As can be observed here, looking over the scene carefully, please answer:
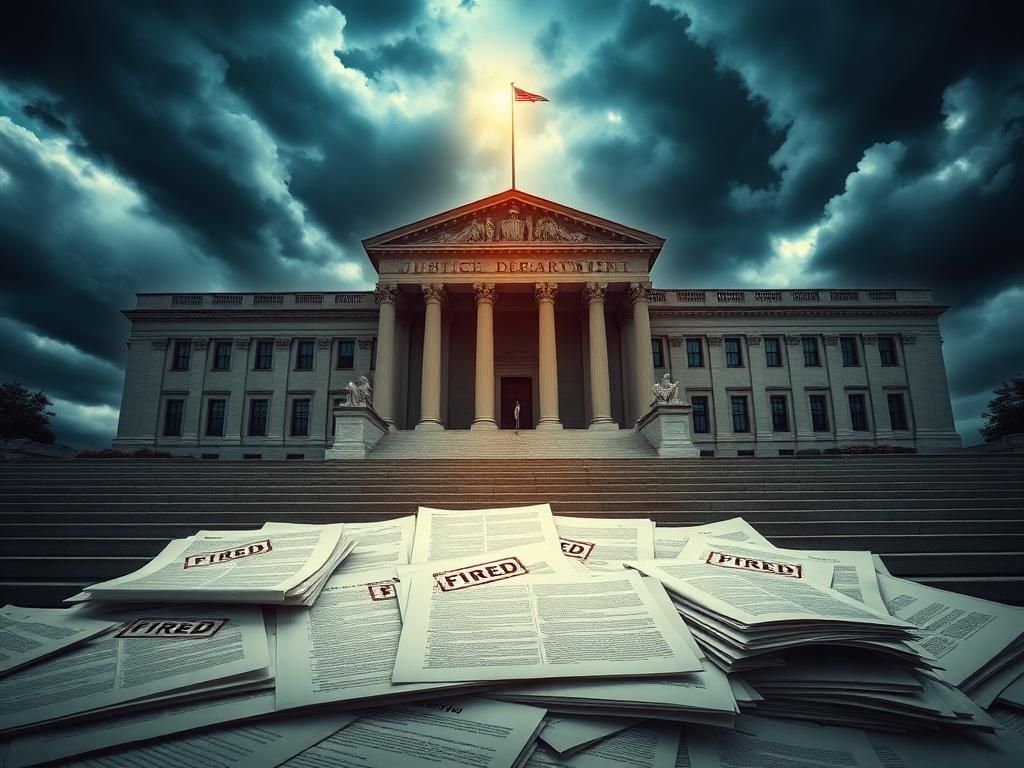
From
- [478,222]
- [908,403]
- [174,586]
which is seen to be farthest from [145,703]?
[908,403]

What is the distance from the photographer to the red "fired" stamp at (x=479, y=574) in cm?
297

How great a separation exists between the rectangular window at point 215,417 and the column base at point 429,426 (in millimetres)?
14354

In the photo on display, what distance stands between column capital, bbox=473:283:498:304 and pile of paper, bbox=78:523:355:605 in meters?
20.3

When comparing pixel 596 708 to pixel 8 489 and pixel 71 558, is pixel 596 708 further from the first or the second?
pixel 8 489

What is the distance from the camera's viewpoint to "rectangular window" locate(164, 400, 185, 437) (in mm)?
29000

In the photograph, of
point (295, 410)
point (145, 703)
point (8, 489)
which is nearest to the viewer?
point (145, 703)

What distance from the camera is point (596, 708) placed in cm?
209

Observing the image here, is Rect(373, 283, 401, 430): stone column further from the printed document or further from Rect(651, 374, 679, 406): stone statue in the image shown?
the printed document

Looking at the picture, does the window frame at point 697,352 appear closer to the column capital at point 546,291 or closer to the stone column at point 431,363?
the column capital at point 546,291

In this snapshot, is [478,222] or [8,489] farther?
[478,222]

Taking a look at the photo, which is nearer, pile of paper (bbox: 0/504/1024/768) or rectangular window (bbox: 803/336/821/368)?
pile of paper (bbox: 0/504/1024/768)

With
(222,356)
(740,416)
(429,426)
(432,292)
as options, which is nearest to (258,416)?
(222,356)

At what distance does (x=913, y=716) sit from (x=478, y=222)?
2567 centimetres

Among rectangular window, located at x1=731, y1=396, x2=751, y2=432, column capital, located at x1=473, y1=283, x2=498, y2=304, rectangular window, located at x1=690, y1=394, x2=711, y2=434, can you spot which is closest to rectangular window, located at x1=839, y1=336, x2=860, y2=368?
rectangular window, located at x1=731, y1=396, x2=751, y2=432
